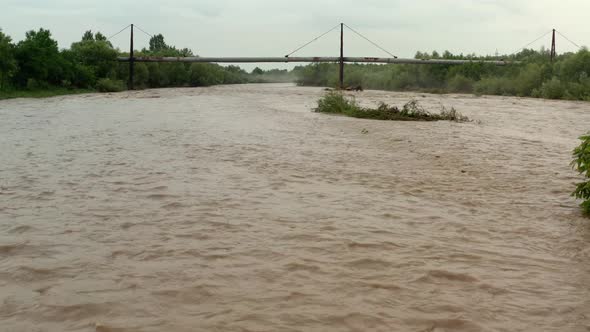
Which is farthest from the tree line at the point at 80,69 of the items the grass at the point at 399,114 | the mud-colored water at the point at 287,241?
the mud-colored water at the point at 287,241

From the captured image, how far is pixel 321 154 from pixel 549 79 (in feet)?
94.0

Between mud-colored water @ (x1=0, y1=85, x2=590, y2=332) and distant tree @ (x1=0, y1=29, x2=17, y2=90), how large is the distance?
58.6ft

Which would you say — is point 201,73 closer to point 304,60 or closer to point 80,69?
point 304,60

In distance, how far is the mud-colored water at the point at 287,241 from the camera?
9.64ft

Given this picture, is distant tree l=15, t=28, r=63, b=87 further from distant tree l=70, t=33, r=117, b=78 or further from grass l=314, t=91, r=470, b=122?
grass l=314, t=91, r=470, b=122

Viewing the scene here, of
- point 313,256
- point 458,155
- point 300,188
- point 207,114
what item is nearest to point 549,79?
point 207,114

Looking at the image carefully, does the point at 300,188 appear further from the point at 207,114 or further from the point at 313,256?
the point at 207,114

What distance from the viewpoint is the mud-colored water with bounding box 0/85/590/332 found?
2939 mm

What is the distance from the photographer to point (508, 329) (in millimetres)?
2795

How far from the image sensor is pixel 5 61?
79.8 ft

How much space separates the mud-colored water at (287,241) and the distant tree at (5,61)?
58.6 feet

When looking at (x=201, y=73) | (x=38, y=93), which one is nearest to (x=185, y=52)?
(x=201, y=73)

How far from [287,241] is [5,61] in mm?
23891

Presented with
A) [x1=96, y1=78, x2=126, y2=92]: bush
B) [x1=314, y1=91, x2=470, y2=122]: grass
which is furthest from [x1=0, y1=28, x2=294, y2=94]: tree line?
[x1=314, y1=91, x2=470, y2=122]: grass
